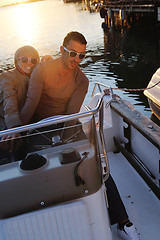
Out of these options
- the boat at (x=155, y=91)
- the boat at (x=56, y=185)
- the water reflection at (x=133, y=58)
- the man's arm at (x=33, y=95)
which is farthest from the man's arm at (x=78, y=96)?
the water reflection at (x=133, y=58)

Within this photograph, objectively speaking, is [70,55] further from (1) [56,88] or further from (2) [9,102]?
(2) [9,102]

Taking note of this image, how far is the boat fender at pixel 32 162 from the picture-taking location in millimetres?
1604

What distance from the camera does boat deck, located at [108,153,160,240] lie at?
2.48m

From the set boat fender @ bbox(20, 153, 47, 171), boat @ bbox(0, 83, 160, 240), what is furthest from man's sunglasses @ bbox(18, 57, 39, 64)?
boat fender @ bbox(20, 153, 47, 171)

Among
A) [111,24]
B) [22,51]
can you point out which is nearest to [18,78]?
[22,51]

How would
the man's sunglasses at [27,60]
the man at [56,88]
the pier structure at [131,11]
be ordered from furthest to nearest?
the pier structure at [131,11], the man's sunglasses at [27,60], the man at [56,88]

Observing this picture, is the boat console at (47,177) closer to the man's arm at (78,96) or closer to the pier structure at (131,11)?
the man's arm at (78,96)

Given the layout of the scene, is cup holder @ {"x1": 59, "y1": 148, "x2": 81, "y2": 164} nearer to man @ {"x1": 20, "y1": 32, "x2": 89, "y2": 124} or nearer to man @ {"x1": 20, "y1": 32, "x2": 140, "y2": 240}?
man @ {"x1": 20, "y1": 32, "x2": 140, "y2": 240}

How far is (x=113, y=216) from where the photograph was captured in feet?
7.82

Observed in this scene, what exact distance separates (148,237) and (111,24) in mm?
26666

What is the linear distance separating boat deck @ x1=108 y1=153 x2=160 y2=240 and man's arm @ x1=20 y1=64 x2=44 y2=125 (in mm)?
1340

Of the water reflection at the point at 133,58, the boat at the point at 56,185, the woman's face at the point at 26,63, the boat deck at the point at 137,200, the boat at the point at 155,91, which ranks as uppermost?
the woman's face at the point at 26,63

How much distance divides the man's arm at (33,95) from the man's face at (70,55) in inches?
10.8

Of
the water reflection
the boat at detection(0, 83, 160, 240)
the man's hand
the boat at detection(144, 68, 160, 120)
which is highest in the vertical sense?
the man's hand
